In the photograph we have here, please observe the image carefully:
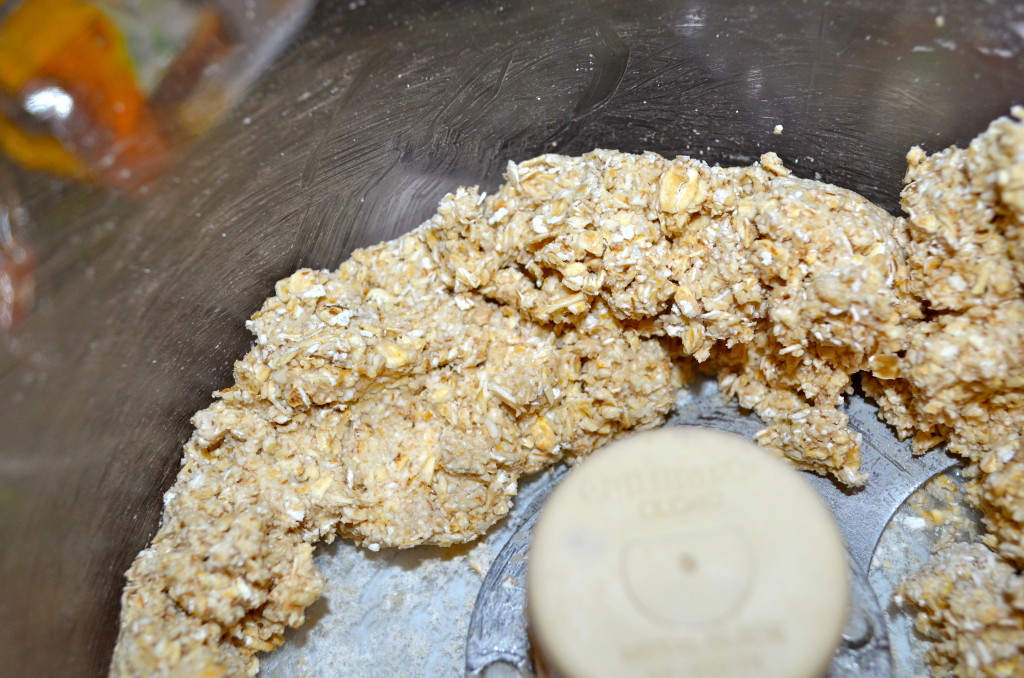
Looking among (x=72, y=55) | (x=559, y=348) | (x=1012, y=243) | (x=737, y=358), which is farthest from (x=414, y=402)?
(x=1012, y=243)

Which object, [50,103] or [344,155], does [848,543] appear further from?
[50,103]

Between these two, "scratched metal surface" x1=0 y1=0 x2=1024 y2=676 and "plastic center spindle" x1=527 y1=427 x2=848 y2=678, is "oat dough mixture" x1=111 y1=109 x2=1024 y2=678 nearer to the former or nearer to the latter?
"scratched metal surface" x1=0 y1=0 x2=1024 y2=676

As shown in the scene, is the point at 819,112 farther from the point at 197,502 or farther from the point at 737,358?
the point at 197,502

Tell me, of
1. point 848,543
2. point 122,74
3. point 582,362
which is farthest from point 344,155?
point 848,543

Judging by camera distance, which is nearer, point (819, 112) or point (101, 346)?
point (101, 346)

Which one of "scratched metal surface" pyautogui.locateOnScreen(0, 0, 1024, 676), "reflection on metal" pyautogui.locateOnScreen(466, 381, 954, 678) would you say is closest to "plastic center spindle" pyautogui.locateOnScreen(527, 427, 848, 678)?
"reflection on metal" pyautogui.locateOnScreen(466, 381, 954, 678)
